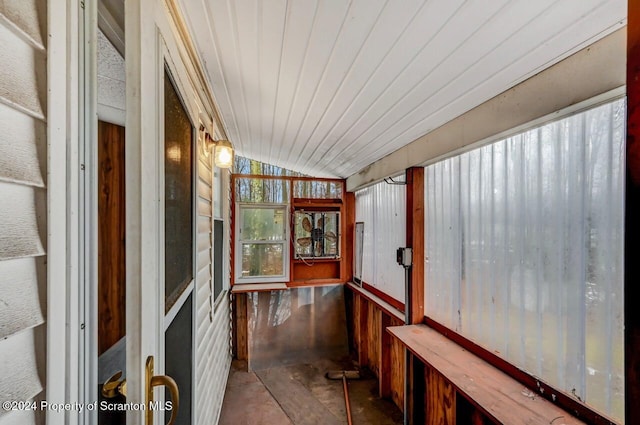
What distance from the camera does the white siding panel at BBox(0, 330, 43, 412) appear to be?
350mm

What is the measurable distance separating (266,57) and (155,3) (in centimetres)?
62

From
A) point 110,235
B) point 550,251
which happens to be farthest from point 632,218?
point 110,235

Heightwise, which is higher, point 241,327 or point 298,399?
point 241,327

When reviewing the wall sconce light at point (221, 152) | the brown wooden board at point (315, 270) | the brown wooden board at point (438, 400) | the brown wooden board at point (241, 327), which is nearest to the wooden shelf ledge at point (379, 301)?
the brown wooden board at point (315, 270)

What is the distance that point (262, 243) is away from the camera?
3533mm

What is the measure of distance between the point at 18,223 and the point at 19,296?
0.10m

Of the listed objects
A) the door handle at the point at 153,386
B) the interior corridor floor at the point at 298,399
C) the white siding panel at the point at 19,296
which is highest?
the white siding panel at the point at 19,296

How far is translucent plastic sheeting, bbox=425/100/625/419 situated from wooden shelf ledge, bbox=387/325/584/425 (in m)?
0.10

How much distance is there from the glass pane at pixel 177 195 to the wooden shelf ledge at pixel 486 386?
1.36 m

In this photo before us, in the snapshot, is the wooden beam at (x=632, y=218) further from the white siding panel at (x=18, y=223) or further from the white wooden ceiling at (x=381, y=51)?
the white siding panel at (x=18, y=223)

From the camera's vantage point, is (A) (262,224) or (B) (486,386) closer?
(B) (486,386)

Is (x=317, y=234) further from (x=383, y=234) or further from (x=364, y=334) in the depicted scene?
(x=364, y=334)

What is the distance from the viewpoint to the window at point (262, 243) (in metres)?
3.48

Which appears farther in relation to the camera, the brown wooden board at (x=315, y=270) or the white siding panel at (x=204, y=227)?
the brown wooden board at (x=315, y=270)
